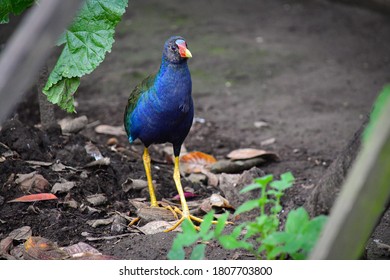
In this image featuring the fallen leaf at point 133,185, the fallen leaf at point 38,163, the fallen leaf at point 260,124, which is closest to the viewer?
the fallen leaf at point 38,163

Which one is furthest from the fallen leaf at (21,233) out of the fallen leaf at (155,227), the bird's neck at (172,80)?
the bird's neck at (172,80)

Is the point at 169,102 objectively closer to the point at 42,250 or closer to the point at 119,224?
the point at 119,224

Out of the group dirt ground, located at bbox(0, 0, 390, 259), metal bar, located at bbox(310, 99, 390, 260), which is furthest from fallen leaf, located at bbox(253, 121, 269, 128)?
metal bar, located at bbox(310, 99, 390, 260)

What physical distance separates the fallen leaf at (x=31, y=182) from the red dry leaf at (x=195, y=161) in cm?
132

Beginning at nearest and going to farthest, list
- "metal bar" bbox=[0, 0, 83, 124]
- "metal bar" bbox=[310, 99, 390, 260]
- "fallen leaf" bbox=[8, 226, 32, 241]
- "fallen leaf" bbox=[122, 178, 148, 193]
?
→ "metal bar" bbox=[0, 0, 83, 124], "metal bar" bbox=[310, 99, 390, 260], "fallen leaf" bbox=[8, 226, 32, 241], "fallen leaf" bbox=[122, 178, 148, 193]

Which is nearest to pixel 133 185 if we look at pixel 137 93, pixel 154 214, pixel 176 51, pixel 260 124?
pixel 154 214

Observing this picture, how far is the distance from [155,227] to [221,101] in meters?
3.13

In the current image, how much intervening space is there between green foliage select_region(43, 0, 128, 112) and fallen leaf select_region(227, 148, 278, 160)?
64.4 inches

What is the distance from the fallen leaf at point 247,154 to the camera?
18.3 feet

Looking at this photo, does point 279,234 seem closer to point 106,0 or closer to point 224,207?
point 224,207

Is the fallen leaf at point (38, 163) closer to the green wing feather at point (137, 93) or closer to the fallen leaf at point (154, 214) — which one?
the green wing feather at point (137, 93)

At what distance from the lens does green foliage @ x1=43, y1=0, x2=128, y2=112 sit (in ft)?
14.2

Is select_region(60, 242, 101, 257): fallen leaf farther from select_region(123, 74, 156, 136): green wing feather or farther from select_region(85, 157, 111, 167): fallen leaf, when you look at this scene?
select_region(123, 74, 156, 136): green wing feather

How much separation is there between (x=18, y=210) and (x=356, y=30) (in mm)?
6016
